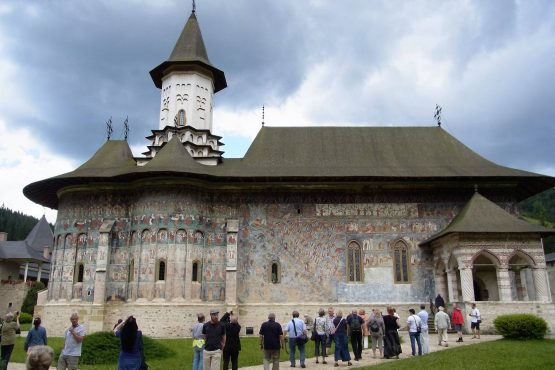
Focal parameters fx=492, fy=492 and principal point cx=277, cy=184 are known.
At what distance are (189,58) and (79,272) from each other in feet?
40.8

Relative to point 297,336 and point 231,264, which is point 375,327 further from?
point 231,264

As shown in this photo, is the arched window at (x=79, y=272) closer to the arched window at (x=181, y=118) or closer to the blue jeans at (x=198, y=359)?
the arched window at (x=181, y=118)

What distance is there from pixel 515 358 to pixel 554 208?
8355 centimetres

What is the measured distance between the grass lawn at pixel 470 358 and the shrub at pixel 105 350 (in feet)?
0.72

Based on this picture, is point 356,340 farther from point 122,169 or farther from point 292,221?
point 122,169

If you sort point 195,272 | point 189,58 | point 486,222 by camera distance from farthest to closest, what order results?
point 189,58 → point 195,272 → point 486,222

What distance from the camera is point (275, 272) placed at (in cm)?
2139

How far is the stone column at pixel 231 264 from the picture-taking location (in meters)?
20.2

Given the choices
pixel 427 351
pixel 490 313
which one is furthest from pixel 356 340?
pixel 490 313

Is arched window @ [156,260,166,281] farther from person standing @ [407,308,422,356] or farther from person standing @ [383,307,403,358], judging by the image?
person standing @ [407,308,422,356]

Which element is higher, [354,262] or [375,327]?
[354,262]

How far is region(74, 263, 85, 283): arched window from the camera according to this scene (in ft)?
71.3

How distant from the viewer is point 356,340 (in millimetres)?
12758

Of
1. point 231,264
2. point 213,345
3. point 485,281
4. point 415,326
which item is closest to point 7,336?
point 213,345
